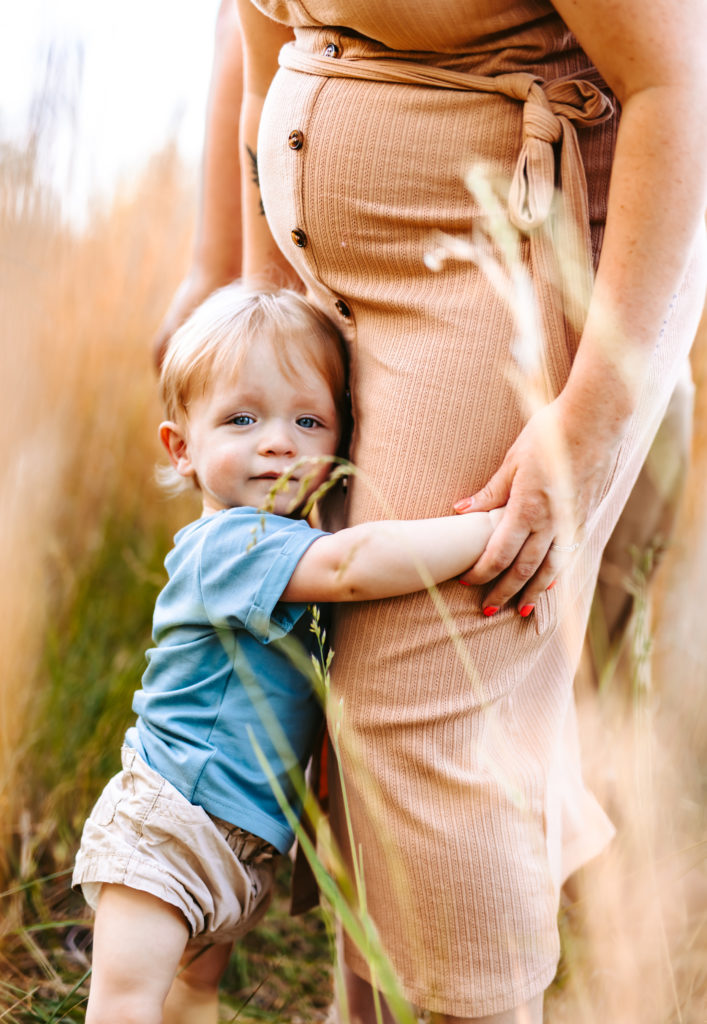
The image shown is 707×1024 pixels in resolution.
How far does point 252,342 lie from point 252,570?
0.35 meters

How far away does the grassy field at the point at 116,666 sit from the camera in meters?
1.34

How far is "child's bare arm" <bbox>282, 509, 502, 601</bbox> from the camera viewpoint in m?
1.11

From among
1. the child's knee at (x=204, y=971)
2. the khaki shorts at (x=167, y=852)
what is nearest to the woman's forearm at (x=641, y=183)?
the khaki shorts at (x=167, y=852)

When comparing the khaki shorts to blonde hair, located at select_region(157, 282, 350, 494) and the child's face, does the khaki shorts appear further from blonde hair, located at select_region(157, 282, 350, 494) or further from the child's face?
blonde hair, located at select_region(157, 282, 350, 494)

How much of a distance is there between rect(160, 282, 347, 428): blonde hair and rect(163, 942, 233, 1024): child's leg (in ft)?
2.90

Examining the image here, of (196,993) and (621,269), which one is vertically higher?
(621,269)

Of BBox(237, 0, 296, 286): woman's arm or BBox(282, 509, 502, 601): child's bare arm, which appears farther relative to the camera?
BBox(237, 0, 296, 286): woman's arm

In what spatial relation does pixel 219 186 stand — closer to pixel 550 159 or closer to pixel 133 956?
pixel 550 159

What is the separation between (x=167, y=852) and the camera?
3.96 feet

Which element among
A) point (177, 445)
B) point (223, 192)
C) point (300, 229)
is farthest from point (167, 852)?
point (223, 192)

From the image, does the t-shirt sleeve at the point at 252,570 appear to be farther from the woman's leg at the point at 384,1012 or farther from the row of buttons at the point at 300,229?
the woman's leg at the point at 384,1012

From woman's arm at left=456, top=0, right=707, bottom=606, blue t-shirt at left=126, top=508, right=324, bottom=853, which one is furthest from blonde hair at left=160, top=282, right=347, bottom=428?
woman's arm at left=456, top=0, right=707, bottom=606

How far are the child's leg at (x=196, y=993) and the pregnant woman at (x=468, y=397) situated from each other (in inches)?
15.7

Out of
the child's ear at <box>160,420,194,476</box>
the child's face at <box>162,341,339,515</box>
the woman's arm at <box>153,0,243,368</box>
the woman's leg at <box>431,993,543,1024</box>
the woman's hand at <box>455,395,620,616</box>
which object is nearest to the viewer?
the woman's hand at <box>455,395,620,616</box>
